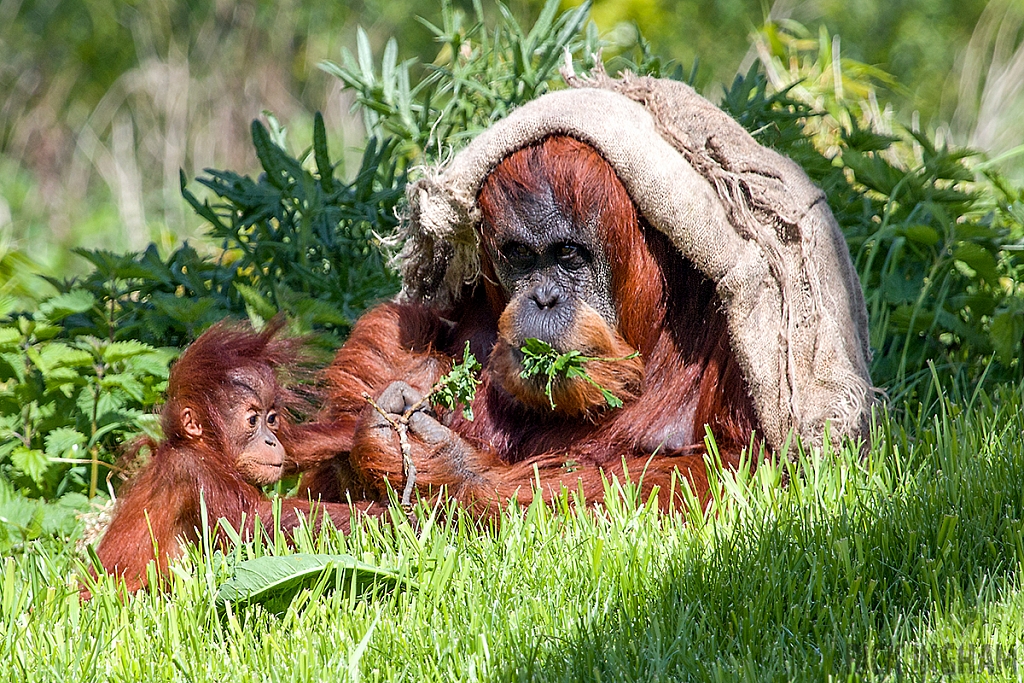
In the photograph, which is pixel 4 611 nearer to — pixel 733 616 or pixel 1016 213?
pixel 733 616

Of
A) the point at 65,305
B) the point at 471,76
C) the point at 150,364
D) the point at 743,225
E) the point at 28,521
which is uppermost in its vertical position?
the point at 471,76

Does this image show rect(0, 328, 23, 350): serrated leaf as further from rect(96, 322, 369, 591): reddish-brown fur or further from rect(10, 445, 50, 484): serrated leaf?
rect(96, 322, 369, 591): reddish-brown fur

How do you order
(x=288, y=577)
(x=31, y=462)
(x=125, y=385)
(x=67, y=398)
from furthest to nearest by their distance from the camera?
(x=67, y=398) < (x=125, y=385) < (x=31, y=462) < (x=288, y=577)

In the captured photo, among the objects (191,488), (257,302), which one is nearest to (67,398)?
(257,302)

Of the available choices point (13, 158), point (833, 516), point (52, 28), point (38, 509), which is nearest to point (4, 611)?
point (38, 509)

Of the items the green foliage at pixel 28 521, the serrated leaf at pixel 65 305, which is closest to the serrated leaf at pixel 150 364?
the serrated leaf at pixel 65 305

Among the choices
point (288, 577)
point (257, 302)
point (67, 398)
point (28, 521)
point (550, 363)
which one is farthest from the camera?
point (257, 302)

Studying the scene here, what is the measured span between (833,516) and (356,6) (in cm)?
968

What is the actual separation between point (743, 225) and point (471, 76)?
1884 millimetres

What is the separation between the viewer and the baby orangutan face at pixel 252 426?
2.99 meters

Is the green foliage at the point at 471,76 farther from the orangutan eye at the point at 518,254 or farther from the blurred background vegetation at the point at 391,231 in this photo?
the orangutan eye at the point at 518,254

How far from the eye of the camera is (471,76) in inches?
175

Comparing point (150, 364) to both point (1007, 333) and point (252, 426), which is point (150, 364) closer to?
point (252, 426)

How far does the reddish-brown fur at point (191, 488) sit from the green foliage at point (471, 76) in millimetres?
1534
